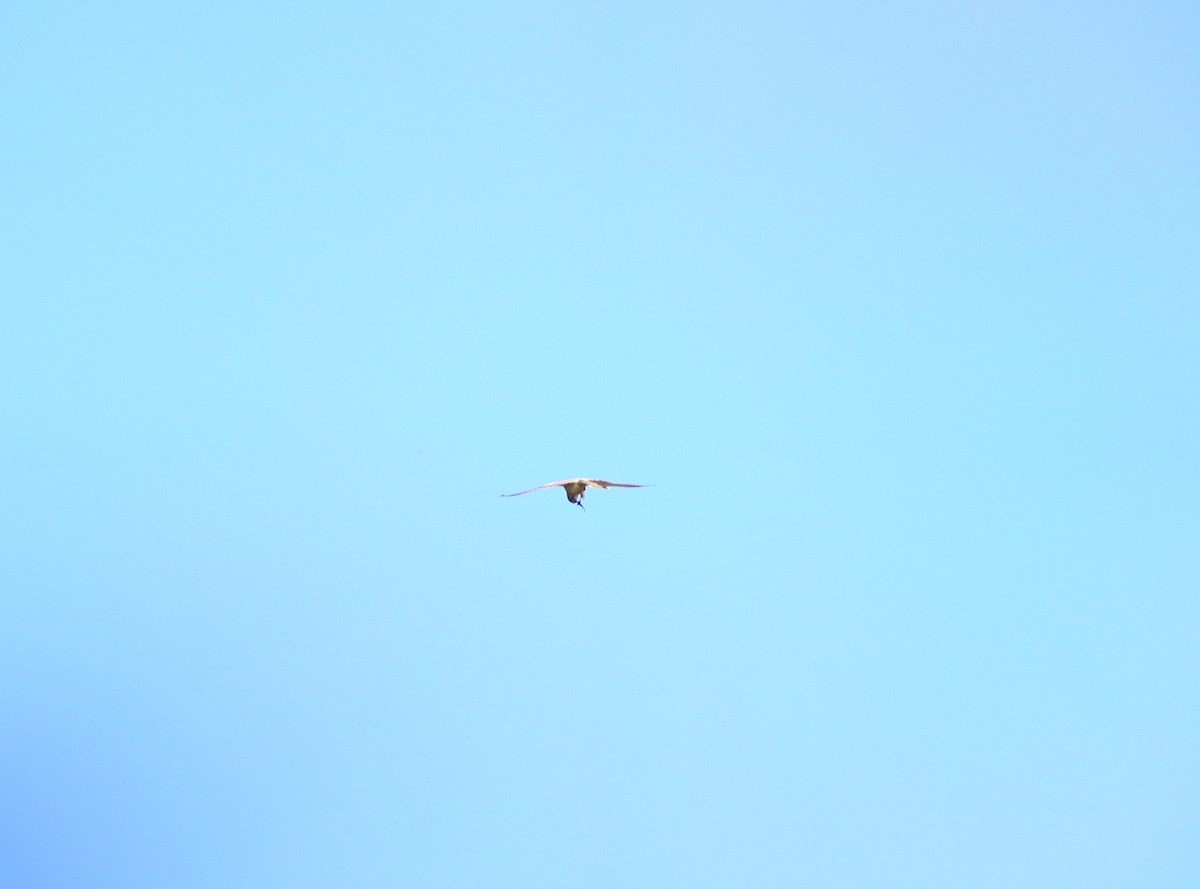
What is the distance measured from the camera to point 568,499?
196ft

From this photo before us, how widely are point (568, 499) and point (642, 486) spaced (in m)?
2.48

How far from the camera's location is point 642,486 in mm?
58375
